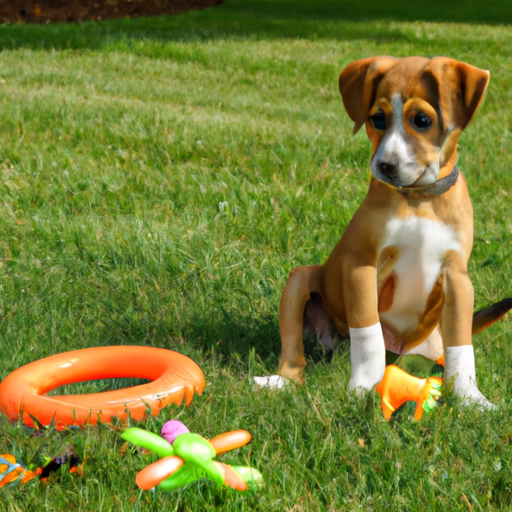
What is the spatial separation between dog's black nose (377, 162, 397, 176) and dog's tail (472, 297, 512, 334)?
96 centimetres

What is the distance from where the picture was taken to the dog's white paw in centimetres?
284

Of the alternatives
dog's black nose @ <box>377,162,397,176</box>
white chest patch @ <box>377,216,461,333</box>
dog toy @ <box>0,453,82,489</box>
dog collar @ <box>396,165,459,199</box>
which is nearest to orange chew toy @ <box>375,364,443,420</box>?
white chest patch @ <box>377,216,461,333</box>

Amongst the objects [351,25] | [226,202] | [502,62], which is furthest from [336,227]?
[351,25]

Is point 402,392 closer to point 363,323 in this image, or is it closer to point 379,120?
point 363,323

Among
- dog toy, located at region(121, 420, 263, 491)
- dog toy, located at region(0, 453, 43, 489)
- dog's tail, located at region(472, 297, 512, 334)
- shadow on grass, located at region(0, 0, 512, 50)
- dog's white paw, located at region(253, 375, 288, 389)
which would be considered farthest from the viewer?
shadow on grass, located at region(0, 0, 512, 50)

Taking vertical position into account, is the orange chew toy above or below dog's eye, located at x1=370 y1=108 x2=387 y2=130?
below

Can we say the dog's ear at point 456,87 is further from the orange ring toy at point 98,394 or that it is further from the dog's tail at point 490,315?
the orange ring toy at point 98,394

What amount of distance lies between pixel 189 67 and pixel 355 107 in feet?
27.9

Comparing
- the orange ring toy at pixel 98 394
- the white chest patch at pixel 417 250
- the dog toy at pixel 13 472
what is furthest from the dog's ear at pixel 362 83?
the dog toy at pixel 13 472

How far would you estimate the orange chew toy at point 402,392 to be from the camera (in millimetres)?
2639

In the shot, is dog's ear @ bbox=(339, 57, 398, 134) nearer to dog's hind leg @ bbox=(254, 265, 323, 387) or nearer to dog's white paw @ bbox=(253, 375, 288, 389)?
dog's hind leg @ bbox=(254, 265, 323, 387)

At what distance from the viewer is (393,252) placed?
2.64 metres

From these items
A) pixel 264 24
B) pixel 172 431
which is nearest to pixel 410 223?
pixel 172 431

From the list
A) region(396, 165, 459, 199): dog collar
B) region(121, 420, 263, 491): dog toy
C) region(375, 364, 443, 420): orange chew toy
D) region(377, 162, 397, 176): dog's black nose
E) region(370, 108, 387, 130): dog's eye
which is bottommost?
region(375, 364, 443, 420): orange chew toy
